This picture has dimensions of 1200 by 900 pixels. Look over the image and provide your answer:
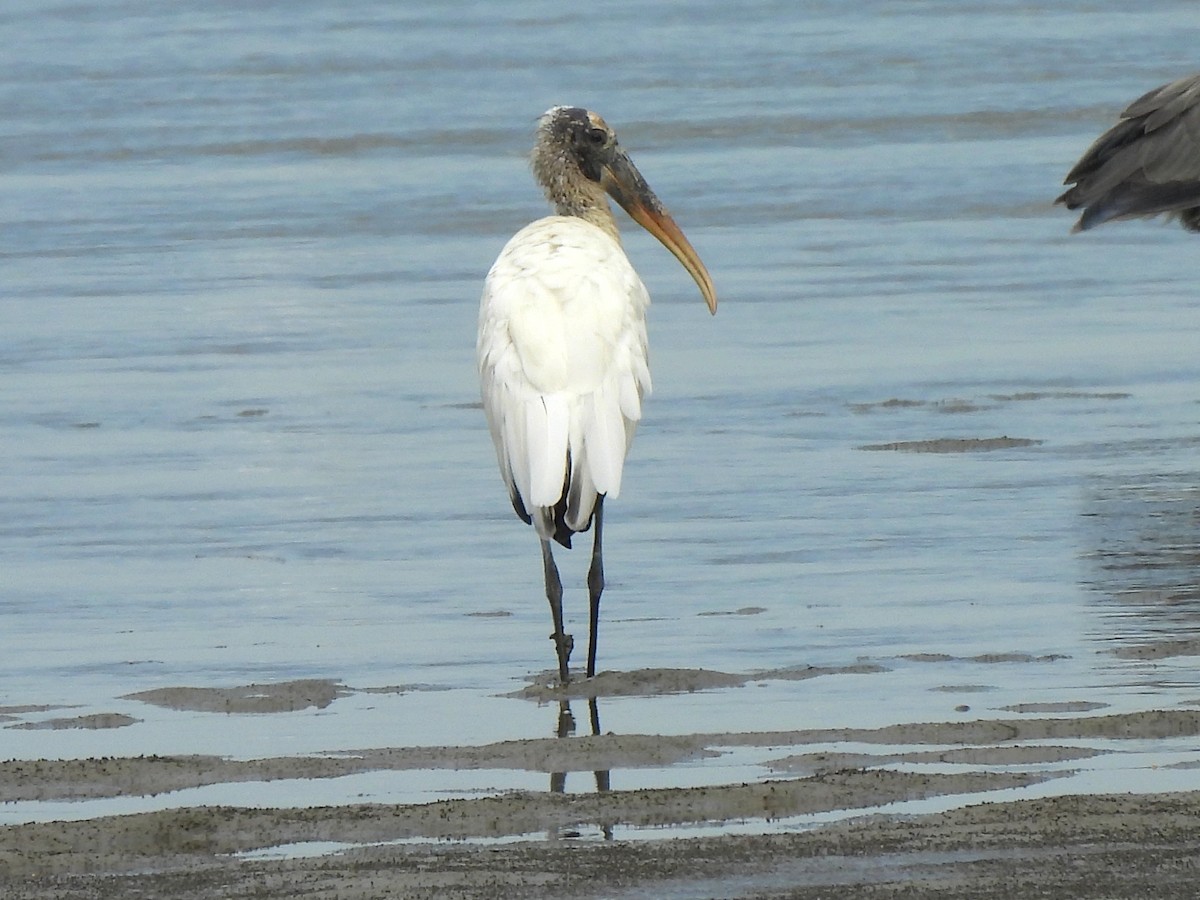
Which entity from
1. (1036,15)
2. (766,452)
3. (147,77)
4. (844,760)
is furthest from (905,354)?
(1036,15)

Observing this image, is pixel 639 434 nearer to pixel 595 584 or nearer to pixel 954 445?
pixel 954 445

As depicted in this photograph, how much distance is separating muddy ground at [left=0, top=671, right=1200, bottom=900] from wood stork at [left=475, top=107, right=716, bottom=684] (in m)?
0.89

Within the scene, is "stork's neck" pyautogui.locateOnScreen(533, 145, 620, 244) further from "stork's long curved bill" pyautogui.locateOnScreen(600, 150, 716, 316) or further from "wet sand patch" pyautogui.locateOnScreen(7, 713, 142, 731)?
"wet sand patch" pyautogui.locateOnScreen(7, 713, 142, 731)

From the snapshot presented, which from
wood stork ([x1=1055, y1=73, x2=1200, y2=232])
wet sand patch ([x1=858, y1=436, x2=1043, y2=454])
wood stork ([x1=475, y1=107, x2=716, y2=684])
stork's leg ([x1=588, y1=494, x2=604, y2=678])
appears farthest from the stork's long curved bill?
wood stork ([x1=1055, y1=73, x2=1200, y2=232])

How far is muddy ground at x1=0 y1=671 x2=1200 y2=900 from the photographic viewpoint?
212 inches

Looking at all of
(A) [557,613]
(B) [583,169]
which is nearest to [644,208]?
(B) [583,169]

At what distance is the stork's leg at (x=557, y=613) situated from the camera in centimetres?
750

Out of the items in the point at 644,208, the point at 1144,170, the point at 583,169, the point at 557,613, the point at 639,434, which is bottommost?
the point at 639,434

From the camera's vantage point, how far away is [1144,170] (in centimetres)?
1317

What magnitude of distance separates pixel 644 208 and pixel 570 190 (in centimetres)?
30

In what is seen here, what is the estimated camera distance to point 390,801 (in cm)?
621

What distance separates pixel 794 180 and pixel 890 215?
1.99m

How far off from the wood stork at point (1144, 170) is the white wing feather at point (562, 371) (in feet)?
17.7

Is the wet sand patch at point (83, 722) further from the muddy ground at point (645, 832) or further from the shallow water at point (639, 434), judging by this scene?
the muddy ground at point (645, 832)
